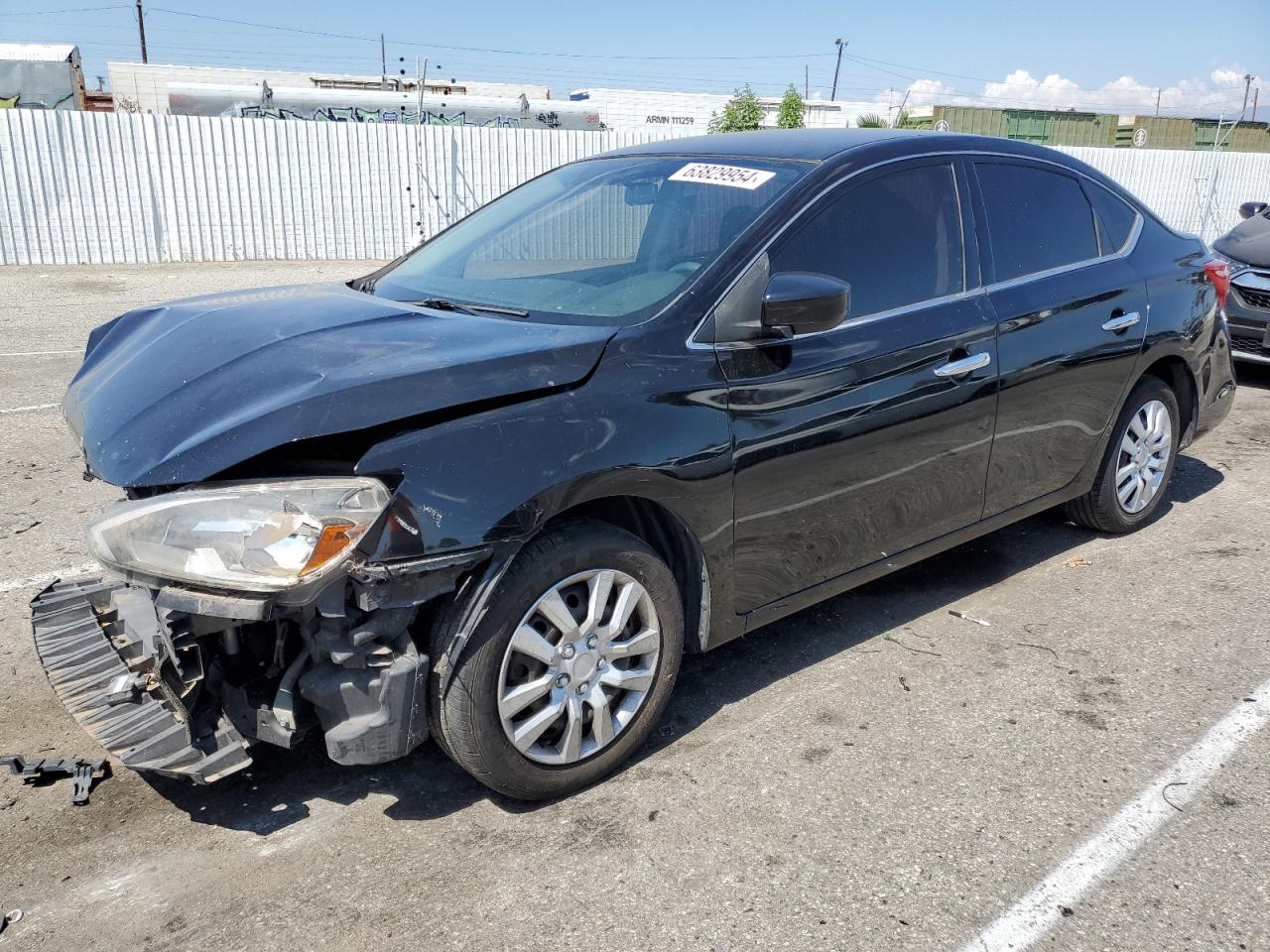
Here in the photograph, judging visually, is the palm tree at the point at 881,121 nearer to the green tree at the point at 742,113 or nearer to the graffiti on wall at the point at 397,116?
the green tree at the point at 742,113

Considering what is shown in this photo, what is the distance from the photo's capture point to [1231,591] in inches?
173

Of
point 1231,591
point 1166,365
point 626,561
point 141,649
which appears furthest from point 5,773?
point 1166,365

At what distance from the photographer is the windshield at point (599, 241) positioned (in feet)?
10.8

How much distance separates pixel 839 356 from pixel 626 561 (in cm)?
102

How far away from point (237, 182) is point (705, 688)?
1669cm

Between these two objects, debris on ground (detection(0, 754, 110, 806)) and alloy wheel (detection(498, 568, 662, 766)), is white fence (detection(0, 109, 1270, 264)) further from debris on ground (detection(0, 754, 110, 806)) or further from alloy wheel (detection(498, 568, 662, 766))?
alloy wheel (detection(498, 568, 662, 766))

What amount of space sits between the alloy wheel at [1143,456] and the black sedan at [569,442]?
0.54 meters

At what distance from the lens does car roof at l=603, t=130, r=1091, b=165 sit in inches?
143

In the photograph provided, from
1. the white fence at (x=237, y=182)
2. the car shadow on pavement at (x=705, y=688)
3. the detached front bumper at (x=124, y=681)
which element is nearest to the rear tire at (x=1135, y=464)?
the car shadow on pavement at (x=705, y=688)

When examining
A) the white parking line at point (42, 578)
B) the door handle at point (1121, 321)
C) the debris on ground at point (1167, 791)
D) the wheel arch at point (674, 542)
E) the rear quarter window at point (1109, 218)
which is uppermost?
the rear quarter window at point (1109, 218)

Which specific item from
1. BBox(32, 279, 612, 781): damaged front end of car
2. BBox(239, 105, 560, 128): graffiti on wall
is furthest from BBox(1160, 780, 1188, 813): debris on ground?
BBox(239, 105, 560, 128): graffiti on wall

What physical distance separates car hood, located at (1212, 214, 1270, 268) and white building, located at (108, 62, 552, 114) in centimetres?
2793

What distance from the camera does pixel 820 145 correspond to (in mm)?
3701

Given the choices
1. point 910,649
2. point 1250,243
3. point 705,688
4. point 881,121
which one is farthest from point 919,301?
point 881,121
